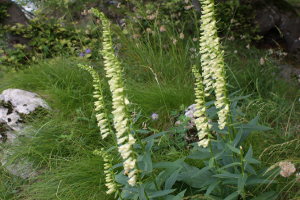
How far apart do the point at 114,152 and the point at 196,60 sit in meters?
2.21

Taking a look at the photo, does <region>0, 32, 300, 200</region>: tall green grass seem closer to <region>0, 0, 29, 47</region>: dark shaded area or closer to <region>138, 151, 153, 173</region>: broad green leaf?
<region>138, 151, 153, 173</region>: broad green leaf

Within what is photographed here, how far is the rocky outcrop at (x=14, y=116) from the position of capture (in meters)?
4.24

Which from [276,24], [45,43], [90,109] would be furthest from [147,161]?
[276,24]

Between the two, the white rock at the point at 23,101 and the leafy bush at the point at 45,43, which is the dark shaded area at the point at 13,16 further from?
the white rock at the point at 23,101

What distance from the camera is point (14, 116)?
4547 millimetres

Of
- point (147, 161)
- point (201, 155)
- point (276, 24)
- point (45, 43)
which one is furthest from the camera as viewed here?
point (276, 24)

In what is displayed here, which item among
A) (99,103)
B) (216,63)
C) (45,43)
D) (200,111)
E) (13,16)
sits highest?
(13,16)

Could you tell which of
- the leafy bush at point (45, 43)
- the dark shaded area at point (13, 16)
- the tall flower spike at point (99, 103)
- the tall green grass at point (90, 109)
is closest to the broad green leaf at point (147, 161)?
the tall flower spike at point (99, 103)

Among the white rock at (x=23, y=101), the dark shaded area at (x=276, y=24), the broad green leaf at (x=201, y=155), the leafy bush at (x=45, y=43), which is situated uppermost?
the leafy bush at (x=45, y=43)

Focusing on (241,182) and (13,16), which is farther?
(13,16)

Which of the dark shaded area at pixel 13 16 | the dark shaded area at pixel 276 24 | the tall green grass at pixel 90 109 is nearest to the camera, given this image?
the tall green grass at pixel 90 109

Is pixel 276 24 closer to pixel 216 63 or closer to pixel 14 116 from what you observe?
pixel 14 116

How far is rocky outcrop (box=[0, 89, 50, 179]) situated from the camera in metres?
4.24

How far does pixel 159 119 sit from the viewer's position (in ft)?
13.7
